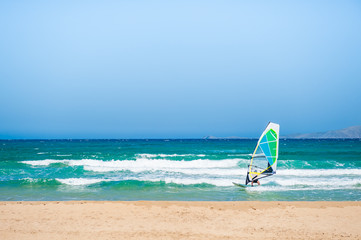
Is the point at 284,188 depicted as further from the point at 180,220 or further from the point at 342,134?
the point at 342,134

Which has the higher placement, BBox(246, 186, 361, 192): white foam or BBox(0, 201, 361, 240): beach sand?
BBox(0, 201, 361, 240): beach sand

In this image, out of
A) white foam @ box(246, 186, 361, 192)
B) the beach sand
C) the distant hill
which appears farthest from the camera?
the distant hill

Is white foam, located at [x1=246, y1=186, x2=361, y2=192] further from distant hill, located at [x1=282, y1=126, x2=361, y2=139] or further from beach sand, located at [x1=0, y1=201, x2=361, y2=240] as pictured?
distant hill, located at [x1=282, y1=126, x2=361, y2=139]

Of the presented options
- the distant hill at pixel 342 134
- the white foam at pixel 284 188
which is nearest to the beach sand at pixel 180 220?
the white foam at pixel 284 188

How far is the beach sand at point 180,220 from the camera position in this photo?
616cm

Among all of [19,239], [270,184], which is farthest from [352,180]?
[19,239]

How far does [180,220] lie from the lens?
23.6 feet

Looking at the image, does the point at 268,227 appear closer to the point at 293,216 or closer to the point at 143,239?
the point at 293,216

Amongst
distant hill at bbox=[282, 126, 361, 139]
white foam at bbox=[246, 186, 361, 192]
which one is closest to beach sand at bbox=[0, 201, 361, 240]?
white foam at bbox=[246, 186, 361, 192]

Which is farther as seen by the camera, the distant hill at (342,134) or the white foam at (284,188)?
the distant hill at (342,134)

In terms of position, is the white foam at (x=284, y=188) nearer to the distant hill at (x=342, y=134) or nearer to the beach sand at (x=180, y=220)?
the beach sand at (x=180, y=220)

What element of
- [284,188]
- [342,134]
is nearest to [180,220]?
[284,188]

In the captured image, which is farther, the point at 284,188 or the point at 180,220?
the point at 284,188

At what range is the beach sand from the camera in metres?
6.16
